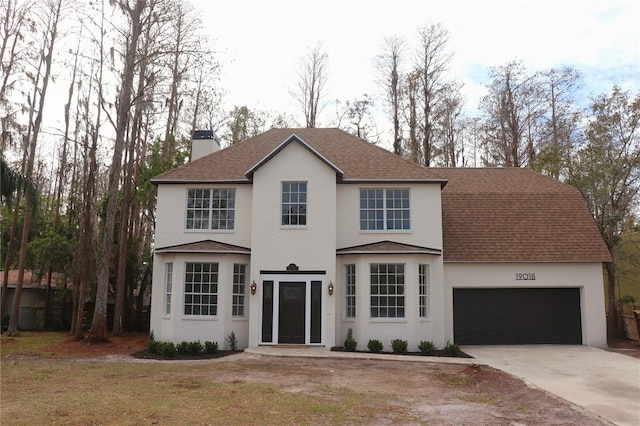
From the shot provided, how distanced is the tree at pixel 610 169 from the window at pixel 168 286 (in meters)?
17.5

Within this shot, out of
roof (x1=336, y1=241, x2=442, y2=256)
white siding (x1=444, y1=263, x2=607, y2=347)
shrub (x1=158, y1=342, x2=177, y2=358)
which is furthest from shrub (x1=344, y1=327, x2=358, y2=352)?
shrub (x1=158, y1=342, x2=177, y2=358)

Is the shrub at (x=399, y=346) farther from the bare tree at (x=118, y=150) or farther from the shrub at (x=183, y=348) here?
the bare tree at (x=118, y=150)

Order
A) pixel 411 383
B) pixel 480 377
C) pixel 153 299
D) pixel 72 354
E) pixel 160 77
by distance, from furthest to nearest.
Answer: pixel 160 77, pixel 153 299, pixel 72 354, pixel 480 377, pixel 411 383

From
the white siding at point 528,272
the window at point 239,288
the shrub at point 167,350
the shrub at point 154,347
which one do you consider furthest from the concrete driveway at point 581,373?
the shrub at point 154,347

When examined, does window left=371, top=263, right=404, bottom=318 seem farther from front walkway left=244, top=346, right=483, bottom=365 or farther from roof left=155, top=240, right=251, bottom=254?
roof left=155, top=240, right=251, bottom=254

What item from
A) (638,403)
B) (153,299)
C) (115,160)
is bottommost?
(638,403)

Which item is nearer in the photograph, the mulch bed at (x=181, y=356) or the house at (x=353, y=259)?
the mulch bed at (x=181, y=356)

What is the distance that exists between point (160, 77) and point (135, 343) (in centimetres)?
1049

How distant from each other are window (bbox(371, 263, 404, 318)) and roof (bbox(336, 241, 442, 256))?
60 centimetres

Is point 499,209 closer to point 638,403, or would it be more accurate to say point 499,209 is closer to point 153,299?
point 638,403

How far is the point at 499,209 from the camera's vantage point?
20781 millimetres

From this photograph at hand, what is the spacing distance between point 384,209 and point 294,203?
3.38 meters

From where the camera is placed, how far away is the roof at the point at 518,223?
62.1ft

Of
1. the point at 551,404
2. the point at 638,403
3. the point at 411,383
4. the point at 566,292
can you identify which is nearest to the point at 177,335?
the point at 411,383
